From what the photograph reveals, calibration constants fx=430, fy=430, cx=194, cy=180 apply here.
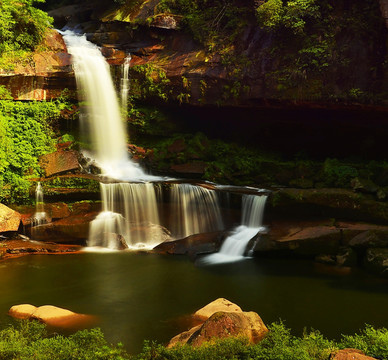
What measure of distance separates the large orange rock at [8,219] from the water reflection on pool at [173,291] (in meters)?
1.66

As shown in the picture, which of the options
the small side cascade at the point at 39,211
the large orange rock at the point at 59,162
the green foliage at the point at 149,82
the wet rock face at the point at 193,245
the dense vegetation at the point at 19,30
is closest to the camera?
the wet rock face at the point at 193,245

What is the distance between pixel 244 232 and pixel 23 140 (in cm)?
970

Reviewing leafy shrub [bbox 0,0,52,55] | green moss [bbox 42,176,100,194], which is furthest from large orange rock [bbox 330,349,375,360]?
leafy shrub [bbox 0,0,52,55]

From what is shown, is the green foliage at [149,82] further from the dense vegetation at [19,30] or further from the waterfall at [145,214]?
the dense vegetation at [19,30]

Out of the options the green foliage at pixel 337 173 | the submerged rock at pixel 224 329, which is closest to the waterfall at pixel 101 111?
the green foliage at pixel 337 173

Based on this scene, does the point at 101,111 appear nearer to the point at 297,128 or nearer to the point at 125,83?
the point at 125,83

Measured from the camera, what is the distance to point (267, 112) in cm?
1816

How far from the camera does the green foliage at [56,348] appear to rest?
6.64 meters

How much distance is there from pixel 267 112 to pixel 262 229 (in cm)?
576

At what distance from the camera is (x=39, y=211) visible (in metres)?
15.6

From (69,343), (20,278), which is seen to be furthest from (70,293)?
(69,343)

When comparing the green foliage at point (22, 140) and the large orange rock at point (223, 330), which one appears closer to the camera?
the large orange rock at point (223, 330)

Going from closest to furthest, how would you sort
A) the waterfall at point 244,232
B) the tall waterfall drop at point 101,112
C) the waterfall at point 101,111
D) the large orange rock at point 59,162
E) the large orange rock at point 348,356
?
1. the large orange rock at point 348,356
2. the waterfall at point 244,232
3. the large orange rock at point 59,162
4. the tall waterfall drop at point 101,112
5. the waterfall at point 101,111

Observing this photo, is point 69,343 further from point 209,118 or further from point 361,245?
point 209,118
